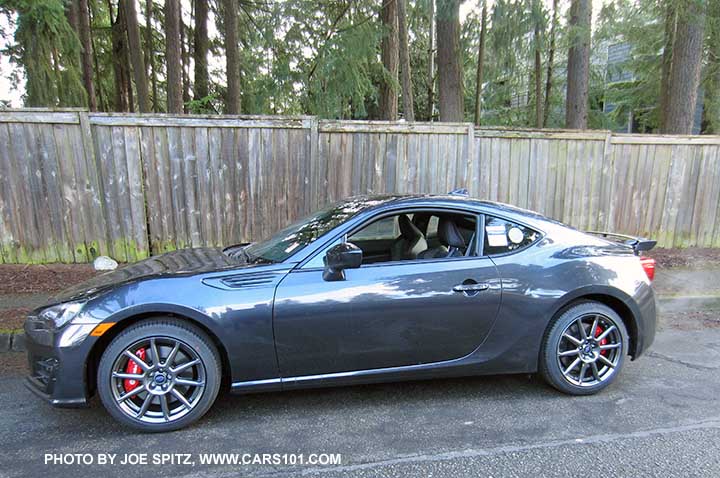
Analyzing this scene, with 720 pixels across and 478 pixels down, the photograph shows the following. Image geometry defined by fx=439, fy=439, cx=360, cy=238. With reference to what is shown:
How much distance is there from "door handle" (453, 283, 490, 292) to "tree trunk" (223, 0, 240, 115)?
8349mm

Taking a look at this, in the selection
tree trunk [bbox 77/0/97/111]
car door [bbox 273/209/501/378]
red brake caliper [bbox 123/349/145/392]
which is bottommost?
red brake caliper [bbox 123/349/145/392]

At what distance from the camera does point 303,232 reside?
11.2ft

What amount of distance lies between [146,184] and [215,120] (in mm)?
1297

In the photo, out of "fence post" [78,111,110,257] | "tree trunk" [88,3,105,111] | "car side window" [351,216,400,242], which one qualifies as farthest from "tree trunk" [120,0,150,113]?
"car side window" [351,216,400,242]

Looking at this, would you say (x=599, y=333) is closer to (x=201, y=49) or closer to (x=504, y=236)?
(x=504, y=236)

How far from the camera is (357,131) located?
6391mm

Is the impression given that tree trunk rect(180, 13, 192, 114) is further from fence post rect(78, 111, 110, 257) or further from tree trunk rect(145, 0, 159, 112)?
fence post rect(78, 111, 110, 257)

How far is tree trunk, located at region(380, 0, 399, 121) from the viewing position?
920 cm

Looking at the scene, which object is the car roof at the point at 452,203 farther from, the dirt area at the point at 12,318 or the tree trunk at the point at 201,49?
the tree trunk at the point at 201,49

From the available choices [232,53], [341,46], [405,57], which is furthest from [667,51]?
[232,53]

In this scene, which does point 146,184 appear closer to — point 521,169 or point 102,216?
point 102,216

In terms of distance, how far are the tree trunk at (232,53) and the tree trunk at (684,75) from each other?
8.65 metres

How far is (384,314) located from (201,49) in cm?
1305

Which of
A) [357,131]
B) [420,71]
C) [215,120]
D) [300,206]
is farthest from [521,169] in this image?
[420,71]
